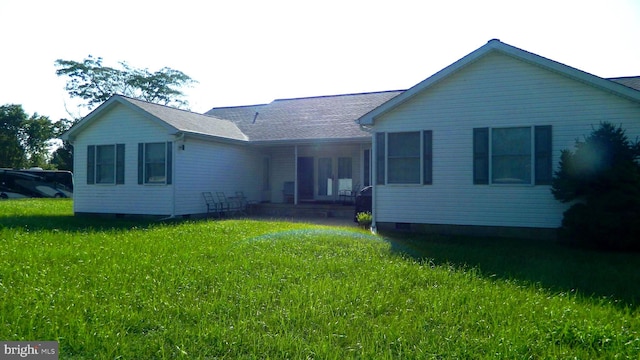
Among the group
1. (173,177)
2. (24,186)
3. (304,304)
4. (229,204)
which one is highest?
(173,177)

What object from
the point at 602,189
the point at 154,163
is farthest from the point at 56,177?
the point at 602,189

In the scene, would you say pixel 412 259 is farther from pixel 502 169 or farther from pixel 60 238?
pixel 60 238

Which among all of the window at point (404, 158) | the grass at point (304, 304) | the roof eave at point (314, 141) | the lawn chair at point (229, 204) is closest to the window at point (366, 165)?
the roof eave at point (314, 141)

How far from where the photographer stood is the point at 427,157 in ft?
38.2

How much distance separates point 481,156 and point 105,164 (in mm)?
12566

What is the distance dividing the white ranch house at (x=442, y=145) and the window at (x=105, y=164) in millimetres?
36

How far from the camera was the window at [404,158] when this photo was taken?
11656 millimetres

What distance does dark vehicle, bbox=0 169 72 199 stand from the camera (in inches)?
1145

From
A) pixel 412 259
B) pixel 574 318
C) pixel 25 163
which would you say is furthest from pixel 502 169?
pixel 25 163

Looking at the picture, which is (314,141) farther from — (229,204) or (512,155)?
(512,155)

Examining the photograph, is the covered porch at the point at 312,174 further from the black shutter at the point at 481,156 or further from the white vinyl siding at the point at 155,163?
the black shutter at the point at 481,156

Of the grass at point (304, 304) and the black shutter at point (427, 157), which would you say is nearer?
the grass at point (304, 304)

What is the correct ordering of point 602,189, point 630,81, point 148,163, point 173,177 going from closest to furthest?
point 602,189 → point 630,81 → point 173,177 → point 148,163

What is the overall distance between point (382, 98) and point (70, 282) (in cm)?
1539
